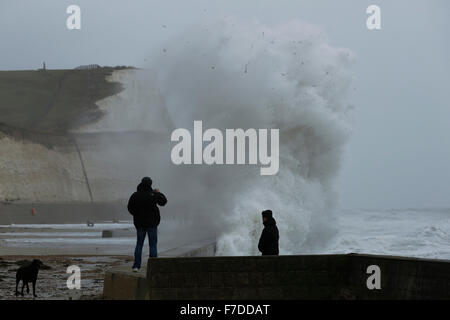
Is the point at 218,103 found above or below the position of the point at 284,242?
above

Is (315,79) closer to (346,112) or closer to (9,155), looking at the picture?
(346,112)

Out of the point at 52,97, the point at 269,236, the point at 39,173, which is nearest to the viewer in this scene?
the point at 269,236

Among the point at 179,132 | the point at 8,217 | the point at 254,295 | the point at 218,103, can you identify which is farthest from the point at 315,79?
the point at 8,217

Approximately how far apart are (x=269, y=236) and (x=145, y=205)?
157 cm

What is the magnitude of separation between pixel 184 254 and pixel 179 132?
1477cm

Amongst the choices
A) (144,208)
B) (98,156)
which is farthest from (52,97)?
(144,208)

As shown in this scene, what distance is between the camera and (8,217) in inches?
1946

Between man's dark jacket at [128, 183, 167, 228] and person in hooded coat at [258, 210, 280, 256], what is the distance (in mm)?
1269

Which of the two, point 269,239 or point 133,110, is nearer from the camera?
point 269,239

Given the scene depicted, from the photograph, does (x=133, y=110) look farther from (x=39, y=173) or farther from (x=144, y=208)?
(x=144, y=208)

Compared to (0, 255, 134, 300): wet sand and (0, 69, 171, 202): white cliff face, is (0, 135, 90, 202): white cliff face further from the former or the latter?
(0, 255, 134, 300): wet sand

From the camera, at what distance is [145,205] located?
820cm
